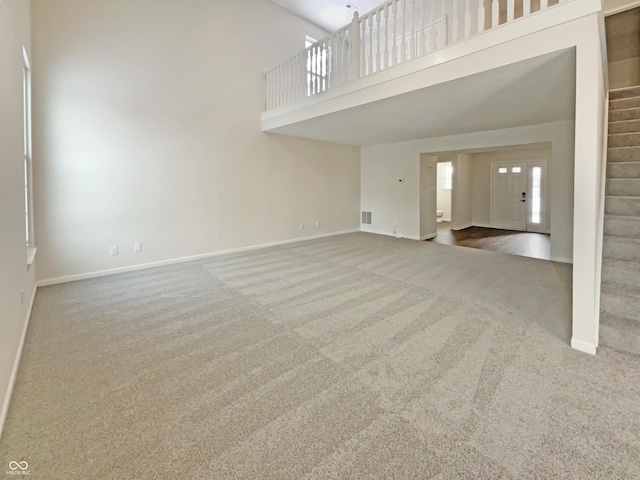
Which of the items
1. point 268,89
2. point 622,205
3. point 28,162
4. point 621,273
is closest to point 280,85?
point 268,89

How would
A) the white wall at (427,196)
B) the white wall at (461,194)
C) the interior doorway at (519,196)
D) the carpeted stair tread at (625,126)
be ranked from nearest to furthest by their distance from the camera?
the carpeted stair tread at (625,126), the white wall at (427,196), the interior doorway at (519,196), the white wall at (461,194)

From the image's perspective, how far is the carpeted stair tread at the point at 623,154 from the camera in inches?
135

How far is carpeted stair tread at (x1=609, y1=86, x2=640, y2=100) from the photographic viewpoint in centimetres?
429

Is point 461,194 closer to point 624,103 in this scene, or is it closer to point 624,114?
point 624,103

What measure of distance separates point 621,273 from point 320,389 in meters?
2.64

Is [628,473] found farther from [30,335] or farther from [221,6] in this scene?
[221,6]

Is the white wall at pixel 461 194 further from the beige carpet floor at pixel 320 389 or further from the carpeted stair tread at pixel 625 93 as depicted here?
the beige carpet floor at pixel 320 389

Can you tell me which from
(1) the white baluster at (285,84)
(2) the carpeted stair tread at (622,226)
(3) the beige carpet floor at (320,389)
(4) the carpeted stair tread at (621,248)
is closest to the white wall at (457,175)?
(3) the beige carpet floor at (320,389)

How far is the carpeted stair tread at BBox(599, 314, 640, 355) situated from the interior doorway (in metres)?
6.52

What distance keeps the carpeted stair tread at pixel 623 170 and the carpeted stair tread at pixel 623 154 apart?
0.21 metres

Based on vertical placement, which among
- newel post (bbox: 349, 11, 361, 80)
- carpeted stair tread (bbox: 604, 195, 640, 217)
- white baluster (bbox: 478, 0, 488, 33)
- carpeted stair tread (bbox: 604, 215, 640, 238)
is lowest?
carpeted stair tread (bbox: 604, 215, 640, 238)

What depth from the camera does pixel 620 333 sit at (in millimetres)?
2250

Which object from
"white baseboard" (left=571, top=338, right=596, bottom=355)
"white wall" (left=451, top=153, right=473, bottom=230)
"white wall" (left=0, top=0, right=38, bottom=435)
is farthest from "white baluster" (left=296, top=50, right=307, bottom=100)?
"white wall" (left=451, top=153, right=473, bottom=230)

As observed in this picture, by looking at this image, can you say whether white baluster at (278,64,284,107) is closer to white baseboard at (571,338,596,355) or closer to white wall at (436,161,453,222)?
white baseboard at (571,338,596,355)
